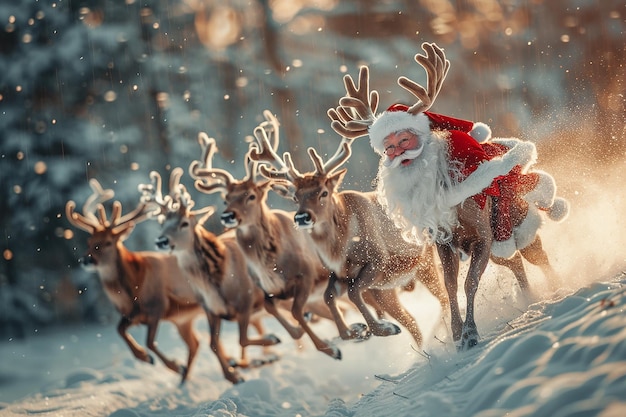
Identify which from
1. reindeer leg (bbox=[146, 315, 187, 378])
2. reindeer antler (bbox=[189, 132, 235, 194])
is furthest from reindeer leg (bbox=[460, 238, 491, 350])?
reindeer leg (bbox=[146, 315, 187, 378])

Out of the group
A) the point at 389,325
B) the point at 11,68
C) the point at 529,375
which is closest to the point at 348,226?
the point at 389,325

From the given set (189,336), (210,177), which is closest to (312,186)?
(210,177)

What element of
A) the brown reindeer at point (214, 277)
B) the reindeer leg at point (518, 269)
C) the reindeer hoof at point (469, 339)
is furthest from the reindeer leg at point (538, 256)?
the brown reindeer at point (214, 277)

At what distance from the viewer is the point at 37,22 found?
13.6 meters

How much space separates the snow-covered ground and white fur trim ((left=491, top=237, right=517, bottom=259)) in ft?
1.43

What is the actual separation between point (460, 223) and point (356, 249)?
1.86m

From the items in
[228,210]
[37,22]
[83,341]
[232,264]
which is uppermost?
[37,22]

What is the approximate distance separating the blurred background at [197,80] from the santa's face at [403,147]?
7.77 meters

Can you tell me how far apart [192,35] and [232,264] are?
7.86m

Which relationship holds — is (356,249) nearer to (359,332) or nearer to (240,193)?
(359,332)

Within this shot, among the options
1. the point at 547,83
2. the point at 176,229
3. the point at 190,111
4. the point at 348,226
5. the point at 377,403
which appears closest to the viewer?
the point at 377,403

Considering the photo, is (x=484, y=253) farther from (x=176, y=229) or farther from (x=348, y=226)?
(x=176, y=229)

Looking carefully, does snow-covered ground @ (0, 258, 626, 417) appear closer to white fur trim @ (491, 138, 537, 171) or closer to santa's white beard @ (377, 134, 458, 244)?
santa's white beard @ (377, 134, 458, 244)

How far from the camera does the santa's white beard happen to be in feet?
16.0
